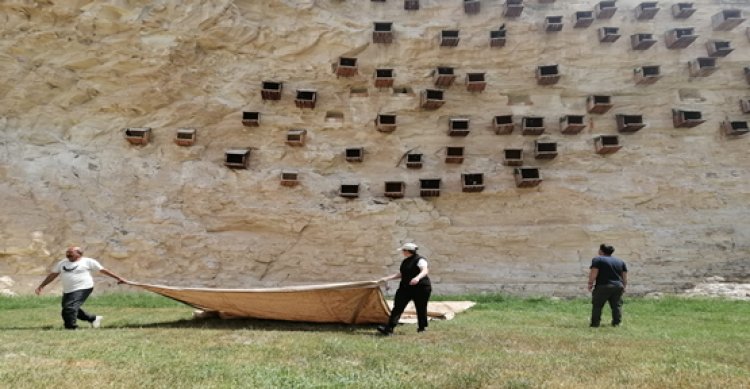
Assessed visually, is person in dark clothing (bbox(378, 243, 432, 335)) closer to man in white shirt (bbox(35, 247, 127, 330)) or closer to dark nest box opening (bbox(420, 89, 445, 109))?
man in white shirt (bbox(35, 247, 127, 330))

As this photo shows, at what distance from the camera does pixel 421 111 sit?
18.6 meters

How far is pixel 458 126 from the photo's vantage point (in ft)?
59.2

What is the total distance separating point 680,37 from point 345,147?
45.3 feet

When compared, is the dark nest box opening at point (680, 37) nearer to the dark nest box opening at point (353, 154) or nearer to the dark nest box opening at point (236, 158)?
the dark nest box opening at point (353, 154)

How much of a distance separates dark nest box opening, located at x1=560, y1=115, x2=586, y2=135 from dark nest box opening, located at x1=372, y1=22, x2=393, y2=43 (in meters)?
7.64

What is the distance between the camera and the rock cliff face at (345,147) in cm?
1634

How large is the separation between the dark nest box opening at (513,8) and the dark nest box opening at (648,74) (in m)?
5.25

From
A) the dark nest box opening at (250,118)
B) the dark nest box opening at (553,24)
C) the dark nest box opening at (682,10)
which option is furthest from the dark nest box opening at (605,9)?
the dark nest box opening at (250,118)

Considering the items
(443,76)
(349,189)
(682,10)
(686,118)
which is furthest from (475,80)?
(682,10)

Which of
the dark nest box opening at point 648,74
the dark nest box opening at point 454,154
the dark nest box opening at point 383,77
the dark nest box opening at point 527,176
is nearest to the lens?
Answer: the dark nest box opening at point 527,176

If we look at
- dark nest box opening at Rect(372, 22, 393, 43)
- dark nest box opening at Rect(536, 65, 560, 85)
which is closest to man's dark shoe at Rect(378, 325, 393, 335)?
dark nest box opening at Rect(372, 22, 393, 43)

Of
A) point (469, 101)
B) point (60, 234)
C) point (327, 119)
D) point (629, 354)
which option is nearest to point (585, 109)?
point (469, 101)

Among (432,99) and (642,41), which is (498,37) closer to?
(432,99)

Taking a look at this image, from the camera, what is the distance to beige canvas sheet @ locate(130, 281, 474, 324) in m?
7.26
